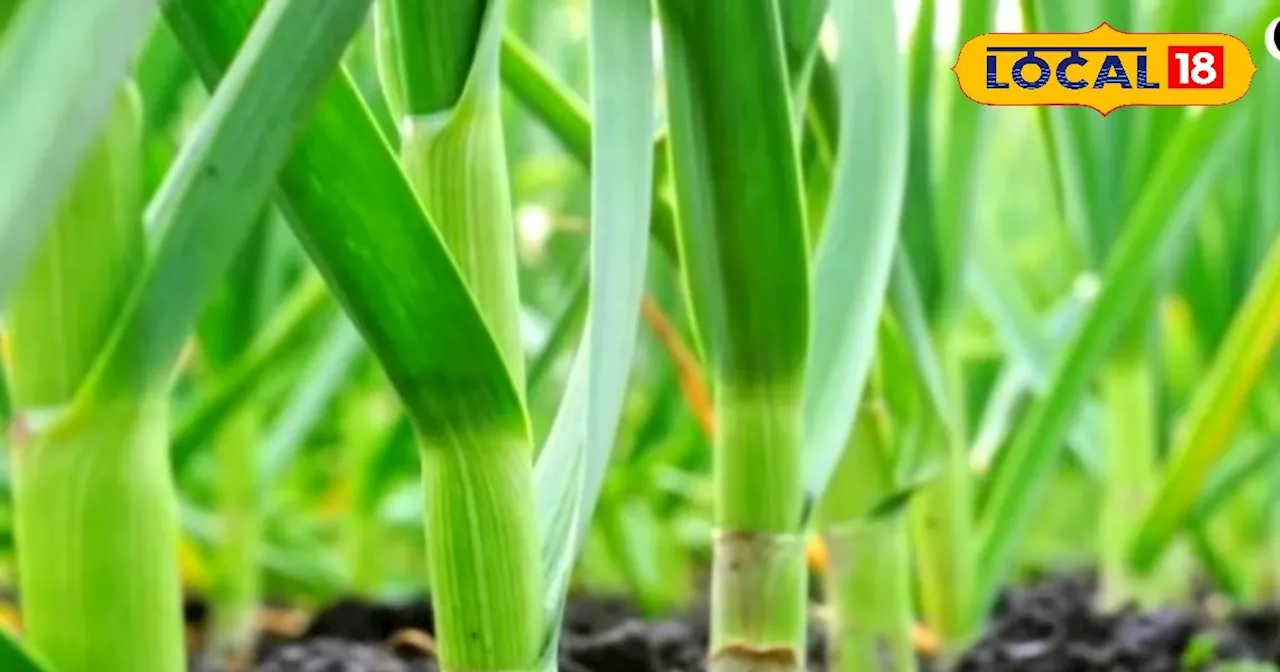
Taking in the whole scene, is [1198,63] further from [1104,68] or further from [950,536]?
[950,536]

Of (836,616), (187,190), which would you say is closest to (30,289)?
(187,190)

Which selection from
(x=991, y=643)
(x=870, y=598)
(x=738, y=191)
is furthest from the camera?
(x=991, y=643)

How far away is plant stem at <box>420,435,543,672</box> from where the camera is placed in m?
0.26

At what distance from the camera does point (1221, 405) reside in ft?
1.61

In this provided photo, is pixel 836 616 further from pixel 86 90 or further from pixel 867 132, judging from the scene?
pixel 86 90

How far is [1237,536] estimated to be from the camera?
82 cm

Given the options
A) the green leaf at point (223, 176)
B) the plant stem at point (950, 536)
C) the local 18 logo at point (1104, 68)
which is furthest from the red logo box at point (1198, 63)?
the green leaf at point (223, 176)

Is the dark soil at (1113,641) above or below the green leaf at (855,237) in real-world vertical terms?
below

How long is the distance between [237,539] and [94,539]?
0.46 m

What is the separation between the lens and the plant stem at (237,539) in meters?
0.65

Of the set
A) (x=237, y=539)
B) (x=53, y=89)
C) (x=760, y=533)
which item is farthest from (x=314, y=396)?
(x=53, y=89)

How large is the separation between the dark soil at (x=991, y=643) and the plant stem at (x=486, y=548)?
212mm

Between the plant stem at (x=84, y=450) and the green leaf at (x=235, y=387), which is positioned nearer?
the plant stem at (x=84, y=450)

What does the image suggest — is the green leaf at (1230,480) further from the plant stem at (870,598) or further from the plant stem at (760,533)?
the plant stem at (760,533)
